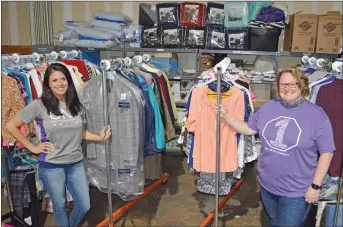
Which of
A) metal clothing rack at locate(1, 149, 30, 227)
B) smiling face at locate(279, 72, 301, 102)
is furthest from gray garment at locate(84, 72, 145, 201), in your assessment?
smiling face at locate(279, 72, 301, 102)

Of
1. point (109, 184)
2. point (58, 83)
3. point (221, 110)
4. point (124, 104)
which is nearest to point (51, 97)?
point (58, 83)

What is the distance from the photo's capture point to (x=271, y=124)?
228 cm

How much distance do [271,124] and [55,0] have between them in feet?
17.2

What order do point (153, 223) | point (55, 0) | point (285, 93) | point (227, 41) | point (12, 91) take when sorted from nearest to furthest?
point (285, 93), point (12, 91), point (153, 223), point (227, 41), point (55, 0)

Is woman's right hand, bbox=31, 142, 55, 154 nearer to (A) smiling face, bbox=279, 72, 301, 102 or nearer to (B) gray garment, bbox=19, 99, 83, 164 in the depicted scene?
(B) gray garment, bbox=19, 99, 83, 164

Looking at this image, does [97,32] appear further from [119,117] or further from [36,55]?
[119,117]

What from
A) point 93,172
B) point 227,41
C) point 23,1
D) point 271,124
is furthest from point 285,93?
point 23,1

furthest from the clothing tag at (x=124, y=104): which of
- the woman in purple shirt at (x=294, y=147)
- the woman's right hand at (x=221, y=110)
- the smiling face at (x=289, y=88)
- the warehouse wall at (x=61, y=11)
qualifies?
the warehouse wall at (x=61, y=11)

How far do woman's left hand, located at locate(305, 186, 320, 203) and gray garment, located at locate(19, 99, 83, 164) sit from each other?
5.52ft

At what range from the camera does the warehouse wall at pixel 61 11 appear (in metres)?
5.54

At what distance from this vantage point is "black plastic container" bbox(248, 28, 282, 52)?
16.2ft

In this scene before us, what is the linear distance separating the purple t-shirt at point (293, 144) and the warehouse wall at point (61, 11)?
3894mm

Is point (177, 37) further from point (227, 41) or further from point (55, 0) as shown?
point (55, 0)

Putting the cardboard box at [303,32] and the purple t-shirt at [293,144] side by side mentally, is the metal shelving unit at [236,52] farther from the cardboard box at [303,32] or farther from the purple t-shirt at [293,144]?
the purple t-shirt at [293,144]
